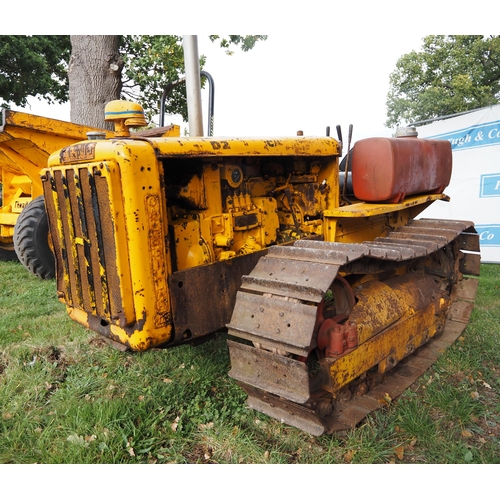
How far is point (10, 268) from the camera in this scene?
Result: 6.59 m

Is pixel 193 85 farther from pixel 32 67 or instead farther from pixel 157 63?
pixel 32 67

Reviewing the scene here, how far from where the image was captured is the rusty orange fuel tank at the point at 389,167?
11.0 feet

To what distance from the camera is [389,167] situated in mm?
3350

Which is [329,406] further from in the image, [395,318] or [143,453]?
[143,453]

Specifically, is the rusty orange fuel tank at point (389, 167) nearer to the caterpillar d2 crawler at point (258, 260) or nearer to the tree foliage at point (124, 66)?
the caterpillar d2 crawler at point (258, 260)

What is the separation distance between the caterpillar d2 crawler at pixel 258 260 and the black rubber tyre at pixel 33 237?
291cm

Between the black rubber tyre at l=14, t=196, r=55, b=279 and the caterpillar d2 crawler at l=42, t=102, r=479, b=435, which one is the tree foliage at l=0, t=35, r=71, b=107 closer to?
the black rubber tyre at l=14, t=196, r=55, b=279

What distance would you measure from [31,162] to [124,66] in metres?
4.62

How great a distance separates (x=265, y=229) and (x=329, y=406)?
4.18 feet

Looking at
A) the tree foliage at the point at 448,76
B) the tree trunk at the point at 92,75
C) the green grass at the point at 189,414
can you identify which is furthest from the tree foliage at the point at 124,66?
the tree foliage at the point at 448,76

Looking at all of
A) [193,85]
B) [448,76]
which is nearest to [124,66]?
[193,85]

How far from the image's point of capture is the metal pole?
378cm

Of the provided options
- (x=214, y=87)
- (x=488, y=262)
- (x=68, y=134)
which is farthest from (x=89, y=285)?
(x=488, y=262)

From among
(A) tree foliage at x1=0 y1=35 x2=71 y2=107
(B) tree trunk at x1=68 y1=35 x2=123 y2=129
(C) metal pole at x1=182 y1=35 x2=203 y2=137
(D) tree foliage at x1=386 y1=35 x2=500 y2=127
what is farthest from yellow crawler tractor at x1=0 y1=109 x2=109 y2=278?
(D) tree foliage at x1=386 y1=35 x2=500 y2=127
